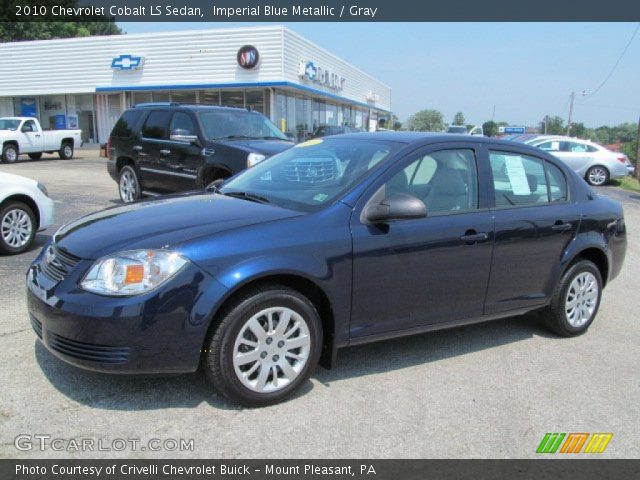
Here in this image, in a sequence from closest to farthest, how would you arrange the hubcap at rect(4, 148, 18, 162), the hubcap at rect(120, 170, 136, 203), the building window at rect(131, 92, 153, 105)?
the hubcap at rect(120, 170, 136, 203)
the hubcap at rect(4, 148, 18, 162)
the building window at rect(131, 92, 153, 105)

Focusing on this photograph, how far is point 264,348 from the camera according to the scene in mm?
3367

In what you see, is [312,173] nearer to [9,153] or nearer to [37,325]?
[37,325]

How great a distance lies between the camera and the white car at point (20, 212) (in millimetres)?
6730

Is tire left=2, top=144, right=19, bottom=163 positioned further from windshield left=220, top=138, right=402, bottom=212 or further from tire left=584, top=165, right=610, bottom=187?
tire left=584, top=165, right=610, bottom=187

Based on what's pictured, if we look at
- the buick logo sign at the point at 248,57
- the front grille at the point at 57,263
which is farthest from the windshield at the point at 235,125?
the buick logo sign at the point at 248,57

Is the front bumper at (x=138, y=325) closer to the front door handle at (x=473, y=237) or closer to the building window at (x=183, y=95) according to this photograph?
the front door handle at (x=473, y=237)

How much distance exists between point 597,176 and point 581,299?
55.8ft

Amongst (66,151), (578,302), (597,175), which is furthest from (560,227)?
(66,151)

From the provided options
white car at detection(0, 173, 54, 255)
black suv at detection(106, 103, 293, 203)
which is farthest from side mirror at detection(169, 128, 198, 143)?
white car at detection(0, 173, 54, 255)

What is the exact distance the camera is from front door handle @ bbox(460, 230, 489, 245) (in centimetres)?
404

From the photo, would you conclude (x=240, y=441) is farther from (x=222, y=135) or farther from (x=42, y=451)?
(x=222, y=135)

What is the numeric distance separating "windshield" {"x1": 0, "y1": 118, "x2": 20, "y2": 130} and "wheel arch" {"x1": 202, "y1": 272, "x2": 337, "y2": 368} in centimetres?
2301

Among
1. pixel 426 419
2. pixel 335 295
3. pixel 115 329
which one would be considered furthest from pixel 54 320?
pixel 426 419

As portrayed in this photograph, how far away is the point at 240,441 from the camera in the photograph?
3.04 m
